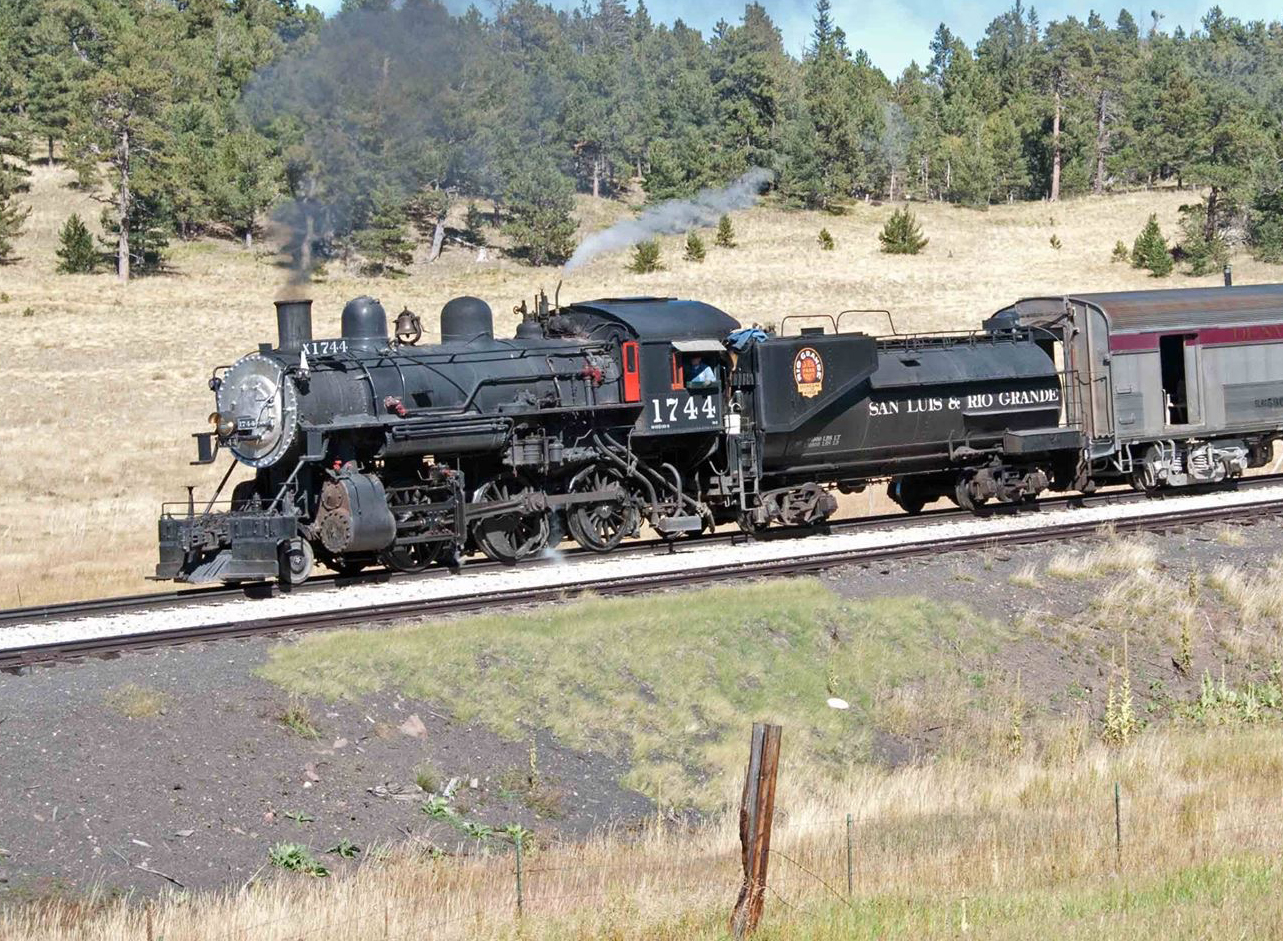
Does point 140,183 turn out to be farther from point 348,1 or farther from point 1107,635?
point 1107,635

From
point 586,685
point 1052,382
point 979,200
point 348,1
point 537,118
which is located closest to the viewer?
point 586,685

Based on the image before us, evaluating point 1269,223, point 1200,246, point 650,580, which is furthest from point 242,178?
point 650,580

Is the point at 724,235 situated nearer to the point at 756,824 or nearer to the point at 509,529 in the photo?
the point at 509,529

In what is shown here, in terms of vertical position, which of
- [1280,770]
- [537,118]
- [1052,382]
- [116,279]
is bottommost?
[1280,770]

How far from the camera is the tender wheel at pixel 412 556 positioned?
19.6 metres

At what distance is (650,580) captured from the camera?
1888 cm

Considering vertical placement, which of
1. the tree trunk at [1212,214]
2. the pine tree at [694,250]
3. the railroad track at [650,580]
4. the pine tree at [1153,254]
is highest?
the tree trunk at [1212,214]

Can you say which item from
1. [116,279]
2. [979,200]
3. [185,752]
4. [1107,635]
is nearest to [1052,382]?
[1107,635]

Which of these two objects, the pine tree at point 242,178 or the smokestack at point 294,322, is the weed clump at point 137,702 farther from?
the pine tree at point 242,178

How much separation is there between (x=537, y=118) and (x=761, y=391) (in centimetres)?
5915

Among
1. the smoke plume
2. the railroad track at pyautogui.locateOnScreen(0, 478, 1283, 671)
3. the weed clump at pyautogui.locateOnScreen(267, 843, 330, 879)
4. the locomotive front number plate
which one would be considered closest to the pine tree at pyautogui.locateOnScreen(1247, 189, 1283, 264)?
the smoke plume

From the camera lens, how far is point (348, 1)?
29.3m

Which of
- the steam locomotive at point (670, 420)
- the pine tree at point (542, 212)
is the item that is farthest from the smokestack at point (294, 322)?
the pine tree at point (542, 212)

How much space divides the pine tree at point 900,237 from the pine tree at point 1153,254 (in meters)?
11.2
